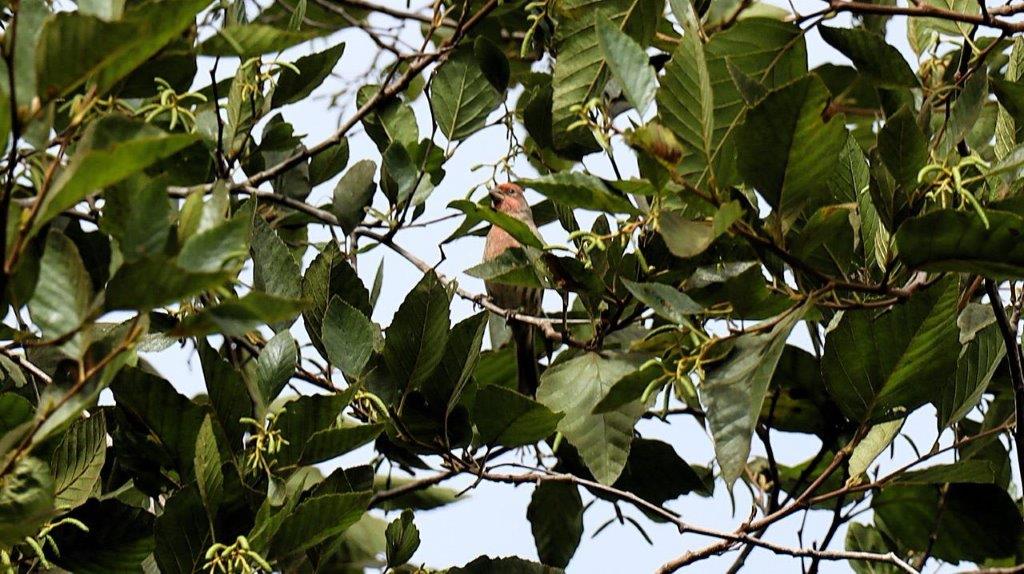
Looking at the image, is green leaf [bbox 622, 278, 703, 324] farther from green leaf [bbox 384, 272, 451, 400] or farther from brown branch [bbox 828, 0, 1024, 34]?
brown branch [bbox 828, 0, 1024, 34]

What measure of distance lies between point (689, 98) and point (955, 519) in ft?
4.48

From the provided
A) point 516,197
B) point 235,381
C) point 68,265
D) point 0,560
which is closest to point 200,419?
point 235,381

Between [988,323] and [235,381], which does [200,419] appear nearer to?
[235,381]

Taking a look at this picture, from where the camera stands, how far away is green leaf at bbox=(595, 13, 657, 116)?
5.94 feet

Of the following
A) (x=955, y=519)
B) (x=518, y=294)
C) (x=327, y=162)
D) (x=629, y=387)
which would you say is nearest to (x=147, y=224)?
(x=629, y=387)

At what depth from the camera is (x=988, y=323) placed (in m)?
2.32

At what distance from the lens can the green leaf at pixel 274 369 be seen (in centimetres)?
219

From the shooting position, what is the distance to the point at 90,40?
47.5 inches

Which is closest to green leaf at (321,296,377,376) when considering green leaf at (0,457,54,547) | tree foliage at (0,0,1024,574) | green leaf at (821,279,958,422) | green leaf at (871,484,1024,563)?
tree foliage at (0,0,1024,574)

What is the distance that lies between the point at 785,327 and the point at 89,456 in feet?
3.69

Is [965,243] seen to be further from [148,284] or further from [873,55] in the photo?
[148,284]

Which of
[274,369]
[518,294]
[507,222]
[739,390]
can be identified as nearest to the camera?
[739,390]

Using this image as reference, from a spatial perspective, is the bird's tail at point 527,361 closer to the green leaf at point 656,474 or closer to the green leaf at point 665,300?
the green leaf at point 656,474

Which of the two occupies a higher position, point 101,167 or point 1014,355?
point 101,167
